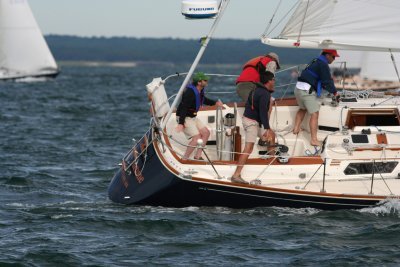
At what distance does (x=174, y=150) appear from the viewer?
44.2 ft

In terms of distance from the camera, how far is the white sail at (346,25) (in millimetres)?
13234

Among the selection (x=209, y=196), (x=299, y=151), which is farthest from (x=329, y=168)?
(x=209, y=196)

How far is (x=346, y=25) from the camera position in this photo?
1341 centimetres

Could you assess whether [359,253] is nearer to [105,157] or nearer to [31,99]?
[105,157]

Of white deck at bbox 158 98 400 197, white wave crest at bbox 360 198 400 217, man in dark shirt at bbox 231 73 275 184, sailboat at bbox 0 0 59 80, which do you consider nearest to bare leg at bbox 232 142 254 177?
man in dark shirt at bbox 231 73 275 184

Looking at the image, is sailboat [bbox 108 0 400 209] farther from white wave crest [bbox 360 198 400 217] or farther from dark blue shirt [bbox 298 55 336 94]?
dark blue shirt [bbox 298 55 336 94]

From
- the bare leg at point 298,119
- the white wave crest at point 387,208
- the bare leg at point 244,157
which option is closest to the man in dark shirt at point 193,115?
the bare leg at point 244,157

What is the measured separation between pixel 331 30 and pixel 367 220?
2.62m

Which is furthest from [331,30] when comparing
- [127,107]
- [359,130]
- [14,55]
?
[14,55]

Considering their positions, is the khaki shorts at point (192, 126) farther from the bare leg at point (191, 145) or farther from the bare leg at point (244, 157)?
the bare leg at point (244, 157)

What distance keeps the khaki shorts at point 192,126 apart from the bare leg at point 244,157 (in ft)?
2.86

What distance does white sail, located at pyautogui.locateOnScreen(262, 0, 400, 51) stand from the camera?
13.2 metres

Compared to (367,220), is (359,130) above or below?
above

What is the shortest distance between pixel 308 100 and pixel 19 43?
1913 inches
